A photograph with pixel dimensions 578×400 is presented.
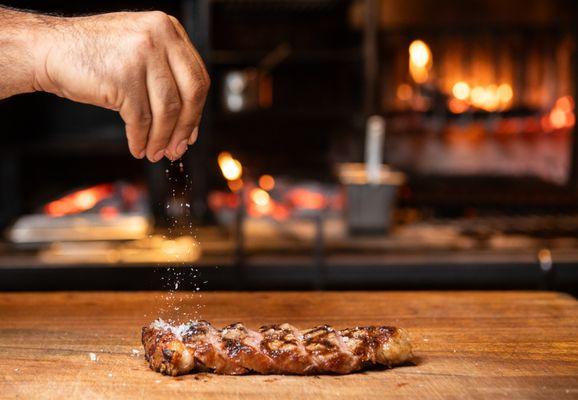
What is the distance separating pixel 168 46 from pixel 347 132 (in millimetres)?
4598

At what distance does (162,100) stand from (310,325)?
2.87ft

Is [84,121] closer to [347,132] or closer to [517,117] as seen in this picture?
[347,132]

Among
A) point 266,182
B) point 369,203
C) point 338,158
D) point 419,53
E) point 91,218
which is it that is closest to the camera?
point 369,203

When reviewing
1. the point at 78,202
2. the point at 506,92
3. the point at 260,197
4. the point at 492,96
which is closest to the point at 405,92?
the point at 492,96

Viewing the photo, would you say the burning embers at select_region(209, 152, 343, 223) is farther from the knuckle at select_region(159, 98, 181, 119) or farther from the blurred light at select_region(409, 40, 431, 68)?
the knuckle at select_region(159, 98, 181, 119)

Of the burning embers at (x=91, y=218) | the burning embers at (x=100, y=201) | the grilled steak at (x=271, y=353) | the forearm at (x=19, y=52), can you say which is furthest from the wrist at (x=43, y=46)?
the burning embers at (x=100, y=201)

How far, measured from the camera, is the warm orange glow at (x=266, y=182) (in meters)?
5.57

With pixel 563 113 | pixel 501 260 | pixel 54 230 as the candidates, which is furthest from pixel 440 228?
pixel 563 113

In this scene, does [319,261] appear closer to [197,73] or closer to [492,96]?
[197,73]

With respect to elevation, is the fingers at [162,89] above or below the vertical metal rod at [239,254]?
above

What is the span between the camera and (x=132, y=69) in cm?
188

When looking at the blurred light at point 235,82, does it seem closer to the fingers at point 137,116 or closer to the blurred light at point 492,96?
the blurred light at point 492,96

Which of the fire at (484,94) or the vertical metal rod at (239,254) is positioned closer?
the vertical metal rod at (239,254)

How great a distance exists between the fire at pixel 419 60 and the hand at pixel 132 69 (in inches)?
177
